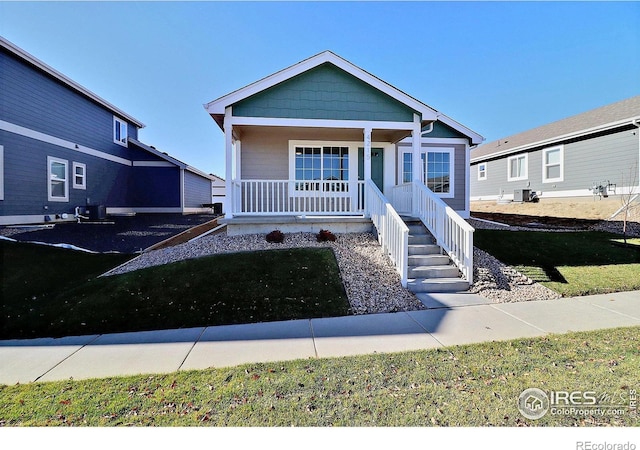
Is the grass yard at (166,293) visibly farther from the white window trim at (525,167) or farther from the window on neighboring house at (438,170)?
the white window trim at (525,167)

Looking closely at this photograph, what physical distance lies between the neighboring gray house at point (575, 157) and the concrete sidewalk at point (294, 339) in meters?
11.7

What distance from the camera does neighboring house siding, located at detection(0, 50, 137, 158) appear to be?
10609mm

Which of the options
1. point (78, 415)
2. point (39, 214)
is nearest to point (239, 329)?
point (78, 415)

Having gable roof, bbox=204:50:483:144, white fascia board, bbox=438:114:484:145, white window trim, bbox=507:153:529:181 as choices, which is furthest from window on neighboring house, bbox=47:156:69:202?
white window trim, bbox=507:153:529:181

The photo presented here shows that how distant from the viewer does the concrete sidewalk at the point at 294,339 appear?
3254mm

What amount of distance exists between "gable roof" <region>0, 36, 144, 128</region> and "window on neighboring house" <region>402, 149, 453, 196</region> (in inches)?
594

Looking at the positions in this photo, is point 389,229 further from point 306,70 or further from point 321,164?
point 306,70

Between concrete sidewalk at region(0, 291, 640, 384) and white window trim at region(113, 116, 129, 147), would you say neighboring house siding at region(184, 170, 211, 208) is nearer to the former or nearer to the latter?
white window trim at region(113, 116, 129, 147)

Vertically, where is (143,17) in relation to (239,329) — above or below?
above

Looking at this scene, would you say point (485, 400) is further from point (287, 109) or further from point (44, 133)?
point (44, 133)

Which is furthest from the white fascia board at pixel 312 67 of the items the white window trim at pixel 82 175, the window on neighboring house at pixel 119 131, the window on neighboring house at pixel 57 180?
the window on neighboring house at pixel 119 131

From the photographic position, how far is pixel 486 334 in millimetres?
3857

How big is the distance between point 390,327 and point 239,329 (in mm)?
2137

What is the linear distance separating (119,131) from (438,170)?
1780cm
